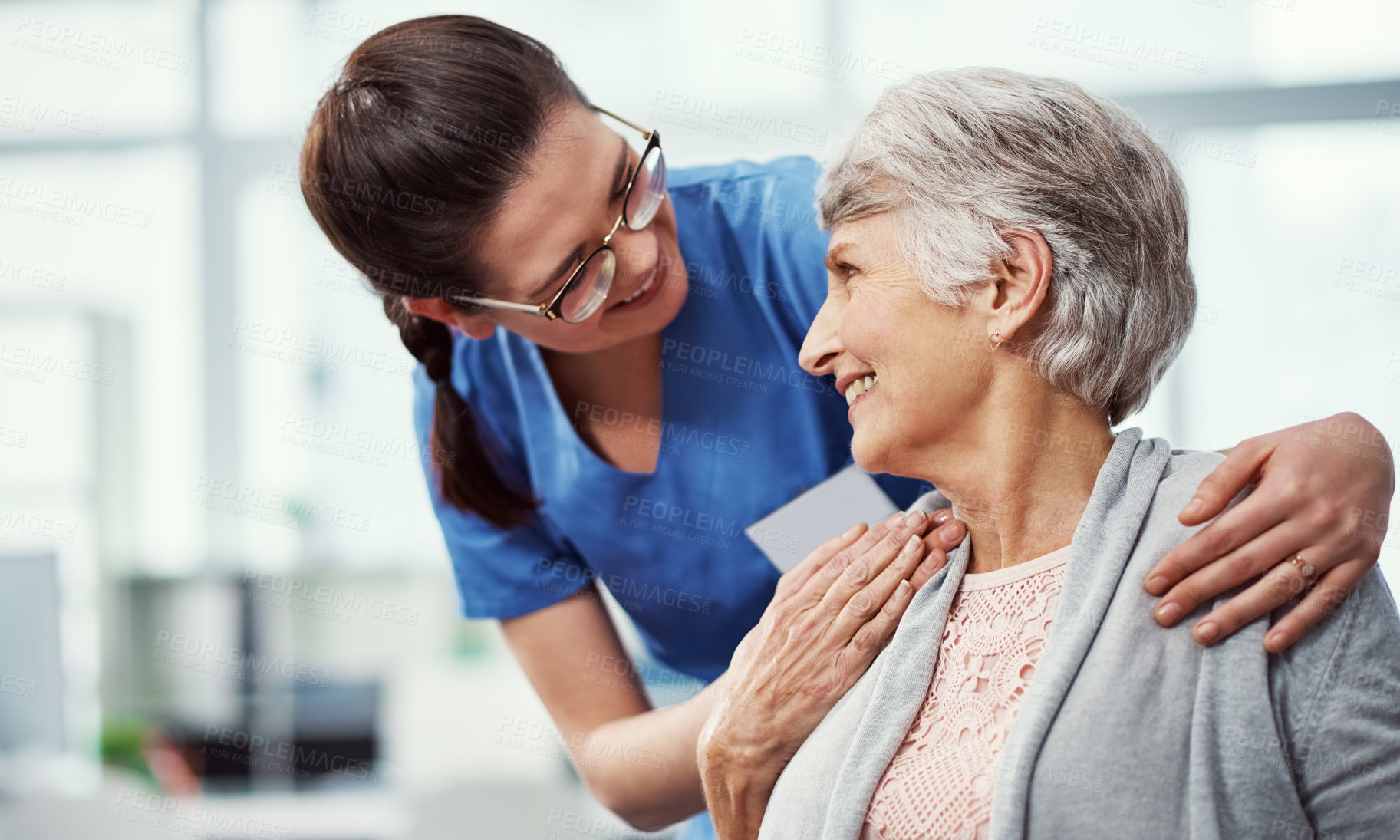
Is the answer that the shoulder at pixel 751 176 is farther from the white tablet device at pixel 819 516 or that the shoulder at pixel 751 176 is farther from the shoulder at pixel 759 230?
the white tablet device at pixel 819 516

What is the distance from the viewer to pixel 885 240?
1150 millimetres

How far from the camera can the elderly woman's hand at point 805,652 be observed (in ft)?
3.86

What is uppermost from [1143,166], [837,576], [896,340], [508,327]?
[1143,166]

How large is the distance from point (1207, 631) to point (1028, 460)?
27 centimetres

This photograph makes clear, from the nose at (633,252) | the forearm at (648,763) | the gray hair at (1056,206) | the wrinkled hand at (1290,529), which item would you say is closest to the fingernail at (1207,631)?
the wrinkled hand at (1290,529)

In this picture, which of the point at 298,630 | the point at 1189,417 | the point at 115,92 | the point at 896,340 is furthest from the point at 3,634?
the point at 1189,417

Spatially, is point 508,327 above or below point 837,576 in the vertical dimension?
above

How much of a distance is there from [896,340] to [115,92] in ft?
14.3

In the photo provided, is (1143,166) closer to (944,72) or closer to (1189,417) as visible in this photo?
(944,72)

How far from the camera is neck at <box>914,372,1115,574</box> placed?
3.70 feet

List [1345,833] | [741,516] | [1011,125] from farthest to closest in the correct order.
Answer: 1. [741,516]
2. [1011,125]
3. [1345,833]

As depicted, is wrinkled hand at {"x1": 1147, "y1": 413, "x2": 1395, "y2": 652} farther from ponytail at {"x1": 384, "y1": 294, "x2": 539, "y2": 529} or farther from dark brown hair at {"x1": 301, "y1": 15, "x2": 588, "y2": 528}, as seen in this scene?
ponytail at {"x1": 384, "y1": 294, "x2": 539, "y2": 529}

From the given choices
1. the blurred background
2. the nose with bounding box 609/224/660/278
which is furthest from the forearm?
→ the blurred background

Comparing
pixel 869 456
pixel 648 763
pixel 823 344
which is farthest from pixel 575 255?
pixel 648 763
